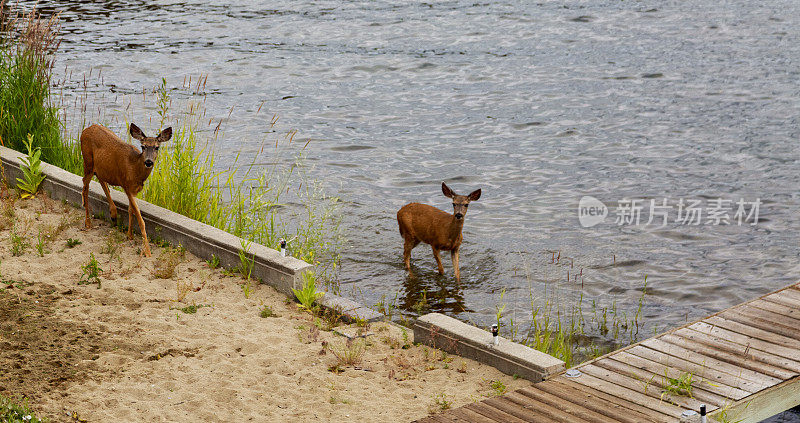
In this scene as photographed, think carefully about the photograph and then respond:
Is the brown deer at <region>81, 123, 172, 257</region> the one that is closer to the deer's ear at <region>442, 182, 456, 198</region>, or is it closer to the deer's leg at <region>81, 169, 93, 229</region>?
the deer's leg at <region>81, 169, 93, 229</region>

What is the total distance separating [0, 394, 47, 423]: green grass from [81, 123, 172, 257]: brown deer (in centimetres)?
367

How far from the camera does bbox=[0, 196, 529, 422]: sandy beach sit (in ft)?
25.1

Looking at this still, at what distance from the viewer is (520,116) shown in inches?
777

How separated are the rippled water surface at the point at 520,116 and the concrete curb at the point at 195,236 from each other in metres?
1.66

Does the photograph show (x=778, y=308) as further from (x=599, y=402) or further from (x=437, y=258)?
(x=437, y=258)

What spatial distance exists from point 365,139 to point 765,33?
488 inches

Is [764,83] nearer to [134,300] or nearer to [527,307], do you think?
[527,307]

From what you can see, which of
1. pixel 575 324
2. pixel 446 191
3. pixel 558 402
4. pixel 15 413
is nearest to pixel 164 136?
pixel 446 191

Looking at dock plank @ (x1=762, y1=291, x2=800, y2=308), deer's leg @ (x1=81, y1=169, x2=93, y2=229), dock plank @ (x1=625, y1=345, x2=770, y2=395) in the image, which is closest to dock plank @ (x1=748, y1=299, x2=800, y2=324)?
dock plank @ (x1=762, y1=291, x2=800, y2=308)

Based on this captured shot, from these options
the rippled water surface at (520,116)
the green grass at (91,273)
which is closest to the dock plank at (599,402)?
the rippled water surface at (520,116)

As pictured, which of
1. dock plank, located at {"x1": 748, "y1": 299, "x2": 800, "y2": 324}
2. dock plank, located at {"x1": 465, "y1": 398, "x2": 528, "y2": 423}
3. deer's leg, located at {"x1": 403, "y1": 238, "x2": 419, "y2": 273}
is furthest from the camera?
deer's leg, located at {"x1": 403, "y1": 238, "x2": 419, "y2": 273}

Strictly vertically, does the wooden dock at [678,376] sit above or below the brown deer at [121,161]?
below

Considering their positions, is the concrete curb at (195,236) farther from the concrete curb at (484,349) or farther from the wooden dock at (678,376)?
the wooden dock at (678,376)

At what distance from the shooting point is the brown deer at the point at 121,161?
10570 mm
